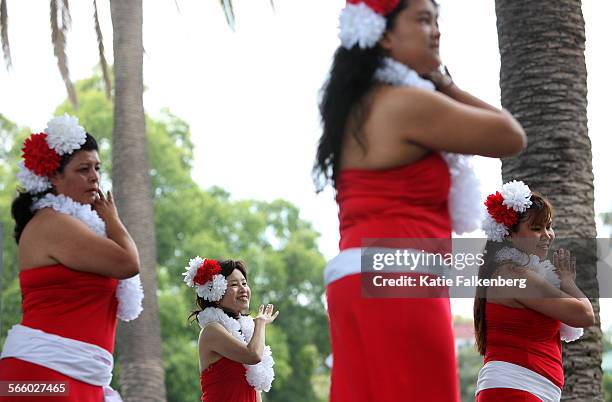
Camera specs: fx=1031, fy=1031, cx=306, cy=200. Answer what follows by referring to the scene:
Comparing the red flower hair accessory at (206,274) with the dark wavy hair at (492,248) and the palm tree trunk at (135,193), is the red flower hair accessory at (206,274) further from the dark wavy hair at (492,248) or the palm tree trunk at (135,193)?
the palm tree trunk at (135,193)

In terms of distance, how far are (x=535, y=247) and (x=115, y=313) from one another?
5.86 feet

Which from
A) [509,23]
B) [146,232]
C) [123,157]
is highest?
[123,157]

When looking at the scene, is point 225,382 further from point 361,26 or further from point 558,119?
point 361,26

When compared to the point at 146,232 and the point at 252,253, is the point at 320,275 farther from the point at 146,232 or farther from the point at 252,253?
the point at 146,232

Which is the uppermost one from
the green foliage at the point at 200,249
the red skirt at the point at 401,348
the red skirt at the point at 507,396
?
the green foliage at the point at 200,249

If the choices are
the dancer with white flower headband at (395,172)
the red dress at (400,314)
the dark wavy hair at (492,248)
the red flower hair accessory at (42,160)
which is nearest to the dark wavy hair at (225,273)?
the dark wavy hair at (492,248)

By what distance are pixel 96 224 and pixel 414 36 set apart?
1534mm

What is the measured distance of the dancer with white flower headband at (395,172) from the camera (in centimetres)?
288

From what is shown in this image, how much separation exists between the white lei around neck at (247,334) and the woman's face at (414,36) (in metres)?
3.07

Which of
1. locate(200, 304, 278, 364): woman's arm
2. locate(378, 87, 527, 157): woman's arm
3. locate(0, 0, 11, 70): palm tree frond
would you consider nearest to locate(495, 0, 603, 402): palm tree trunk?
locate(200, 304, 278, 364): woman's arm

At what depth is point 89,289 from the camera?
3811 mm

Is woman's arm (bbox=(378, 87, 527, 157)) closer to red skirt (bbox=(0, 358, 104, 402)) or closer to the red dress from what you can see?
the red dress

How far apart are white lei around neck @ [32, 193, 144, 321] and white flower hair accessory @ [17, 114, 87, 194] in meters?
0.08

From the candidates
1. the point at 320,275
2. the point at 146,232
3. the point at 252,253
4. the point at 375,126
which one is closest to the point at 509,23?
the point at 375,126
